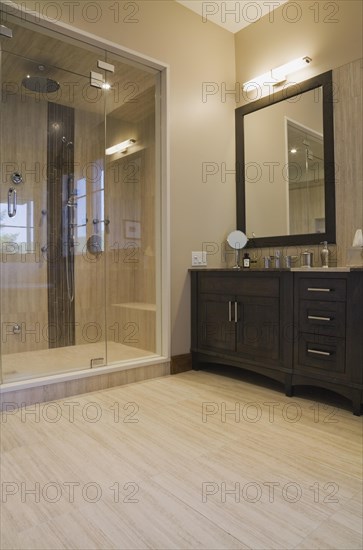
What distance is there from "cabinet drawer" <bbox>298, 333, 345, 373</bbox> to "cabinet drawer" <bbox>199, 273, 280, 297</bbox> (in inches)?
13.4

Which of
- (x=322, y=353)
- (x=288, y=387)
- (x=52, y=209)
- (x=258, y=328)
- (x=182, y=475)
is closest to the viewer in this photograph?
(x=182, y=475)

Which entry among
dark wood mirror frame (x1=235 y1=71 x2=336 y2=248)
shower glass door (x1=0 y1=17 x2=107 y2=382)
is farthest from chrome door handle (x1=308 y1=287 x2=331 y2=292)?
shower glass door (x1=0 y1=17 x2=107 y2=382)

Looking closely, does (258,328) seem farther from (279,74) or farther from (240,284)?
(279,74)

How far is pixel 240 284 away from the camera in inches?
99.6

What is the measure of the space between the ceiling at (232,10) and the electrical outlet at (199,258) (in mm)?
1870

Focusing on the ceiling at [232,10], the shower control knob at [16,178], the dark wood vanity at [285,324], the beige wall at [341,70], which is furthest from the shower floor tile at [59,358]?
the ceiling at [232,10]

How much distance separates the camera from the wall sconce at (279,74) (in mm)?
2689

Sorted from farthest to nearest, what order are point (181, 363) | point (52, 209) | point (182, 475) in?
point (52, 209) → point (181, 363) → point (182, 475)

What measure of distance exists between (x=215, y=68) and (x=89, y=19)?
43.5 inches

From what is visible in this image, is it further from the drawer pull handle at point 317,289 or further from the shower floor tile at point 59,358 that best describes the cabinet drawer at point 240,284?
the shower floor tile at point 59,358

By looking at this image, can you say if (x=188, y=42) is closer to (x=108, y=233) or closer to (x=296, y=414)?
(x=108, y=233)

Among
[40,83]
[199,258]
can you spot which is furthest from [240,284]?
[40,83]

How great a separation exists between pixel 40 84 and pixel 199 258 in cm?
192

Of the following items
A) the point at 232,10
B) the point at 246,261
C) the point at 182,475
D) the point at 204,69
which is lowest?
the point at 182,475
